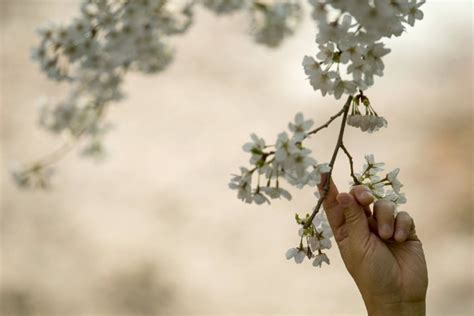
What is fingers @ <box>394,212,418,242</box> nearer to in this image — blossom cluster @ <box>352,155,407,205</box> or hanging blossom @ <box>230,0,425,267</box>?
blossom cluster @ <box>352,155,407,205</box>

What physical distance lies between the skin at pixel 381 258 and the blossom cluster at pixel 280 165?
263 millimetres

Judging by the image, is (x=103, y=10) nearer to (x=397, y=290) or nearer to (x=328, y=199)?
(x=328, y=199)

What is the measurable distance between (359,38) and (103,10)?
1.18m

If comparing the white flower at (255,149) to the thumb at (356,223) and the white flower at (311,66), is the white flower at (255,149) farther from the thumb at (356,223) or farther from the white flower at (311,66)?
the thumb at (356,223)

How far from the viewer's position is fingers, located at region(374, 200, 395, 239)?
A: 1.03 meters

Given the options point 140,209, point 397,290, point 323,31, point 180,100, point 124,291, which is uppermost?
point 180,100

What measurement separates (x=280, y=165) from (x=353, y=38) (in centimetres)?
21

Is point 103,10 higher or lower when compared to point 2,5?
lower

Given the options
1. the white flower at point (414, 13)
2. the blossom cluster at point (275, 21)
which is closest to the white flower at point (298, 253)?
the white flower at point (414, 13)

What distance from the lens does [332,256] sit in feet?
13.0

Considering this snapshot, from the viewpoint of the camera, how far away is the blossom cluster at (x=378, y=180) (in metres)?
1.01

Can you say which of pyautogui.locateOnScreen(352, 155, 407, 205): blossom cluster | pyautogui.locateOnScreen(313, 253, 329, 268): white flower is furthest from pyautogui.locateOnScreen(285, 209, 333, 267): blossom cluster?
pyautogui.locateOnScreen(352, 155, 407, 205): blossom cluster

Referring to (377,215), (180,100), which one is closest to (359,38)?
(377,215)

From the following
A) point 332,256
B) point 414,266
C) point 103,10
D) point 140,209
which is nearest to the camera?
point 414,266
